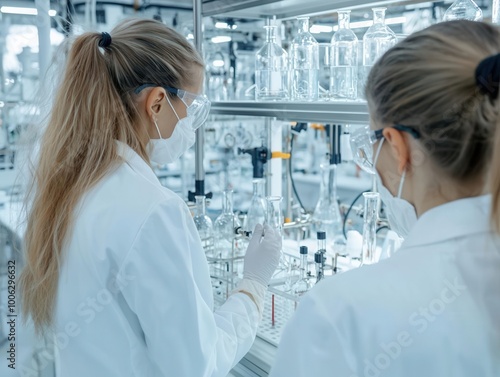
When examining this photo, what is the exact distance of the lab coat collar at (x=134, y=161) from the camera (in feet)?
3.86

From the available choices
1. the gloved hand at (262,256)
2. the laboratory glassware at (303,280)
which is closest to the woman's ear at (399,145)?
the gloved hand at (262,256)

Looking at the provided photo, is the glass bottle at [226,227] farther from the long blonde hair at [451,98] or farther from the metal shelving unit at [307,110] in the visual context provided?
the long blonde hair at [451,98]

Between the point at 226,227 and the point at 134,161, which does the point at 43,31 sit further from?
the point at 134,161

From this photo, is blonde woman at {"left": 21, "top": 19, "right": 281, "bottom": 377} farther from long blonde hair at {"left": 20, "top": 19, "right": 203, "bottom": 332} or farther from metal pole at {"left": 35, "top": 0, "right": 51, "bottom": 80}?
metal pole at {"left": 35, "top": 0, "right": 51, "bottom": 80}

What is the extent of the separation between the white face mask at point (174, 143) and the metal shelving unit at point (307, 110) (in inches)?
12.0

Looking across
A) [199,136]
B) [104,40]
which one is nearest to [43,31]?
[199,136]

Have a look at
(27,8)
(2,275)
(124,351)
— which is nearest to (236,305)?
(124,351)

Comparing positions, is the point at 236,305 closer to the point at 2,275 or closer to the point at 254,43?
the point at 254,43

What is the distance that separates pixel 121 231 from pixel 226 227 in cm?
87

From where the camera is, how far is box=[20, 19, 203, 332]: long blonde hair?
1.18 metres

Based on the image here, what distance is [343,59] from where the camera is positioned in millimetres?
1615

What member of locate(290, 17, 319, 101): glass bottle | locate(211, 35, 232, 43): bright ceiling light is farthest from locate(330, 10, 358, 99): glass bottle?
locate(211, 35, 232, 43): bright ceiling light

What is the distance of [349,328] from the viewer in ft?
2.46

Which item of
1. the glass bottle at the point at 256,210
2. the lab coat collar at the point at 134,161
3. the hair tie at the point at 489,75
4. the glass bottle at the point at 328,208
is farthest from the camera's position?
the glass bottle at the point at 328,208
